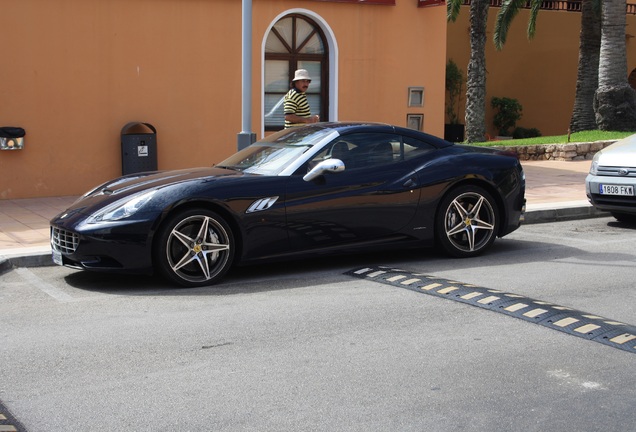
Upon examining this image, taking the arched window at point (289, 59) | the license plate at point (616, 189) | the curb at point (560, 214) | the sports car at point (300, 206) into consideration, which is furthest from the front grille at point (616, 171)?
the arched window at point (289, 59)

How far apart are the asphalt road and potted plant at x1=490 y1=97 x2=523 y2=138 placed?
771 inches

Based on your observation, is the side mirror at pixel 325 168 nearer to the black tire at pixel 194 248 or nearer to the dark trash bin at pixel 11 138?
the black tire at pixel 194 248

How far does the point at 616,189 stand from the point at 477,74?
12838mm

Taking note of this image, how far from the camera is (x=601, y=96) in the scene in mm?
19891

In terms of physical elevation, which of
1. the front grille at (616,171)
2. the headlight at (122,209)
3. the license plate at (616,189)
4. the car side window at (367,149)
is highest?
the car side window at (367,149)

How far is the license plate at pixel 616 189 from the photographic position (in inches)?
404

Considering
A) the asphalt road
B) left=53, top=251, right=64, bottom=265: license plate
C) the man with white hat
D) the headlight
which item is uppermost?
the man with white hat

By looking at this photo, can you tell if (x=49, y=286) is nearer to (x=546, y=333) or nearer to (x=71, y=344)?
(x=71, y=344)

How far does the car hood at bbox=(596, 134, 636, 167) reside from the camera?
10.4 m

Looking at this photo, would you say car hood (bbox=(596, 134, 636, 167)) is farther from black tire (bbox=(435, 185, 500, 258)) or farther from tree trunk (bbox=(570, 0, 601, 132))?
tree trunk (bbox=(570, 0, 601, 132))

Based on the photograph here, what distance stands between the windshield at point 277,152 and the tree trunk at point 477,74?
14.7 m

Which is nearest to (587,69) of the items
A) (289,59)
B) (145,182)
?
(289,59)

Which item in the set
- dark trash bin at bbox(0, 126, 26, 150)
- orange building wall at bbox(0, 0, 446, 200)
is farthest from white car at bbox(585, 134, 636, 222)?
dark trash bin at bbox(0, 126, 26, 150)

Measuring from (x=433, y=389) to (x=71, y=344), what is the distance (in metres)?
2.41
